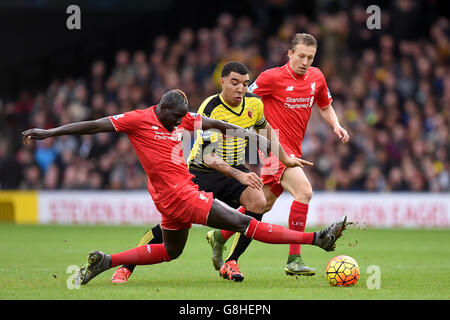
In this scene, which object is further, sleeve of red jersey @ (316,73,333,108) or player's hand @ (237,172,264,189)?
sleeve of red jersey @ (316,73,333,108)

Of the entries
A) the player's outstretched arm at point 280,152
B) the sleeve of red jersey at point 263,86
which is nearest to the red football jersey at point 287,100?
the sleeve of red jersey at point 263,86

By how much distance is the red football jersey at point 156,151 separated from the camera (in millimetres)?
7559

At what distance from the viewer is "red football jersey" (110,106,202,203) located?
7559 mm

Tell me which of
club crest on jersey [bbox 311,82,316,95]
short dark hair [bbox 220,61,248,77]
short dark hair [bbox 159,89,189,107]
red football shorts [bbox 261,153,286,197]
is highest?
short dark hair [bbox 220,61,248,77]

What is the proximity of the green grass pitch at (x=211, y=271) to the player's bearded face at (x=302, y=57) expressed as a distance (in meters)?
2.46

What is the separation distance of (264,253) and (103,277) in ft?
14.0

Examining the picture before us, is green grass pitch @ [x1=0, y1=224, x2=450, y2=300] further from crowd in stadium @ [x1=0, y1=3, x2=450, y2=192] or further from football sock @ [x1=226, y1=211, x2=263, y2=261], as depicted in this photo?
crowd in stadium @ [x1=0, y1=3, x2=450, y2=192]

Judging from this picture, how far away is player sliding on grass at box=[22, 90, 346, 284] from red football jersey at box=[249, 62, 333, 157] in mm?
1613

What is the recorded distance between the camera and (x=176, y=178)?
7.59 meters

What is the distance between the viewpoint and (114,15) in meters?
25.1

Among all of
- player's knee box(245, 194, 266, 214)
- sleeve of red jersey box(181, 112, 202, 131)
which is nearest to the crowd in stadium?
player's knee box(245, 194, 266, 214)
